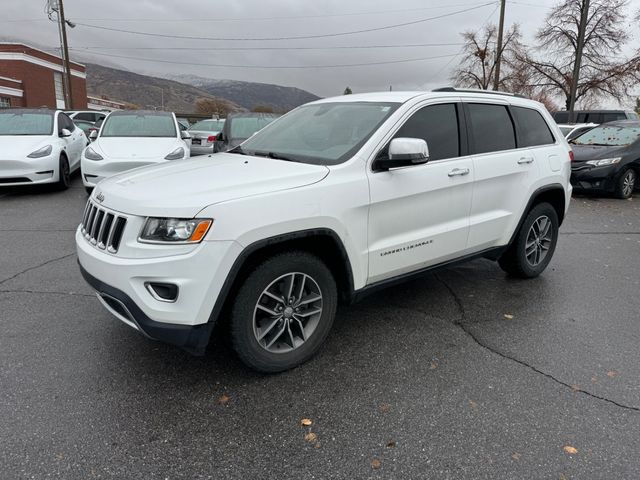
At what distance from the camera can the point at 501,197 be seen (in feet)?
14.0

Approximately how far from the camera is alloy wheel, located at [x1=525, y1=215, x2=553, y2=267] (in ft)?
A: 15.9

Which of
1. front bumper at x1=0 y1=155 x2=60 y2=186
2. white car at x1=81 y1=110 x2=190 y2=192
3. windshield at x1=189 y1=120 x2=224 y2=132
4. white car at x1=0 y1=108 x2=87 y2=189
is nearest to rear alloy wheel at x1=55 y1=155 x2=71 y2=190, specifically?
white car at x1=0 y1=108 x2=87 y2=189

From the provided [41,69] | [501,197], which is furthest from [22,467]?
[41,69]

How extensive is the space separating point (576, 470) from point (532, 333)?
1.57 metres

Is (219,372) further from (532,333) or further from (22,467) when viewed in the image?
(532,333)

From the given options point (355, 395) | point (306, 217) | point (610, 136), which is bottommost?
point (355, 395)

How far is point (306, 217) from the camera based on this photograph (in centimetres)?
290

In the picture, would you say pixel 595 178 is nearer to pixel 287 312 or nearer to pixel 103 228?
pixel 287 312

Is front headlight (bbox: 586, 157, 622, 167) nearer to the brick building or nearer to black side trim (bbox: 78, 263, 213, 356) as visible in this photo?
black side trim (bbox: 78, 263, 213, 356)

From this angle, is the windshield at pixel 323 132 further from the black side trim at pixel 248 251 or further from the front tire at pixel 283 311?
the front tire at pixel 283 311

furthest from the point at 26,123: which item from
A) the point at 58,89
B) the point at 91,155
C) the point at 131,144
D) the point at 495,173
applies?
the point at 58,89

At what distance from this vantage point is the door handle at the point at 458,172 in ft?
12.4

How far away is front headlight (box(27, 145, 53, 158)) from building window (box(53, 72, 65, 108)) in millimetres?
45448

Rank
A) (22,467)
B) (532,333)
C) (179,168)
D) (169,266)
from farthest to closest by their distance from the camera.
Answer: (532,333) < (179,168) < (169,266) < (22,467)
